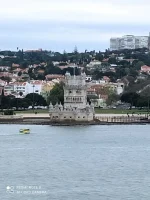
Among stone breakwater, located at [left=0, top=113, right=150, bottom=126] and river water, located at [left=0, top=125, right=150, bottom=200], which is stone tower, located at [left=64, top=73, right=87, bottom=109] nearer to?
stone breakwater, located at [left=0, top=113, right=150, bottom=126]

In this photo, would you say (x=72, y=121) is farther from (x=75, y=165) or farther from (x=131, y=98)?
(x=75, y=165)

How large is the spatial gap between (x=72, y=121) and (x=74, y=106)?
1.51 meters

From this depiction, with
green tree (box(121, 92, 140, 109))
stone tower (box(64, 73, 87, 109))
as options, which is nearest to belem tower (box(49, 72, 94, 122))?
stone tower (box(64, 73, 87, 109))

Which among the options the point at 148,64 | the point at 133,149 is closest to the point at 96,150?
the point at 133,149

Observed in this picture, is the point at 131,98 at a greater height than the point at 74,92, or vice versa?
the point at 74,92

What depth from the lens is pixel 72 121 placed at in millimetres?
79188

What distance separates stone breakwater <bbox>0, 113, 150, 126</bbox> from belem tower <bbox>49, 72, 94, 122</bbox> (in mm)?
425

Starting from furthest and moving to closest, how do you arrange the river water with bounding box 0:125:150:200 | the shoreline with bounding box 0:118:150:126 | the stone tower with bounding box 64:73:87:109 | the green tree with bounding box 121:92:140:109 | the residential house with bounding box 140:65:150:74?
1. the residential house with bounding box 140:65:150:74
2. the green tree with bounding box 121:92:140:109
3. the stone tower with bounding box 64:73:87:109
4. the shoreline with bounding box 0:118:150:126
5. the river water with bounding box 0:125:150:200

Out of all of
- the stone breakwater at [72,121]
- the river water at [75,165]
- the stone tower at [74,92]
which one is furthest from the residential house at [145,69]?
the river water at [75,165]

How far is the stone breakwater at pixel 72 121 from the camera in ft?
260

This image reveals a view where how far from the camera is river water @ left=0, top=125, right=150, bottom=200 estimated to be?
131ft

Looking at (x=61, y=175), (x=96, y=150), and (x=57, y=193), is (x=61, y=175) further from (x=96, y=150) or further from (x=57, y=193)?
(x=96, y=150)

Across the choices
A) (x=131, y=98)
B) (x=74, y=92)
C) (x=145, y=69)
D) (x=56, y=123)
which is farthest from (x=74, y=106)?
(x=145, y=69)

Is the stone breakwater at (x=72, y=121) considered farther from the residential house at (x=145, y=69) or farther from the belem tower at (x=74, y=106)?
the residential house at (x=145, y=69)
